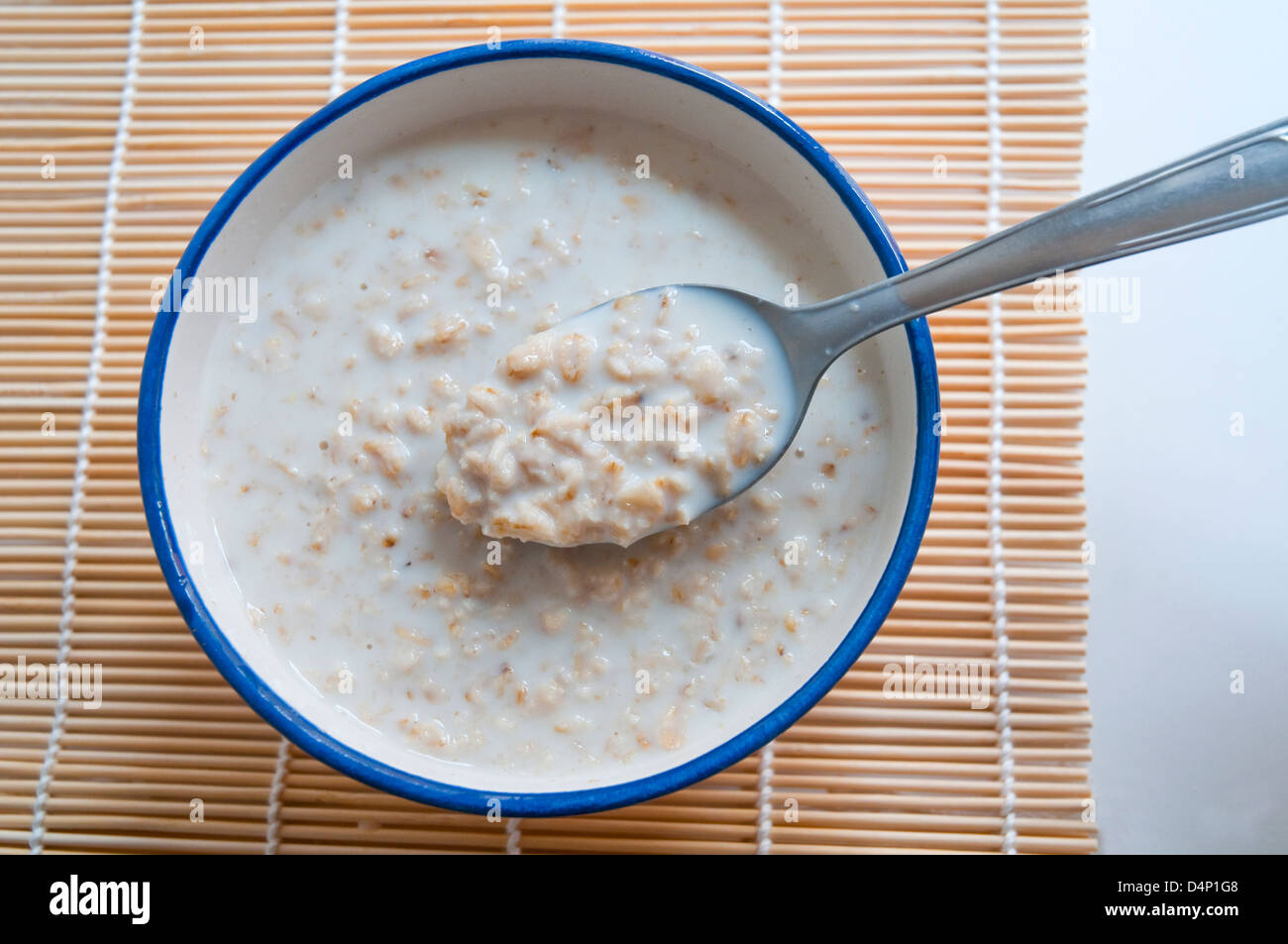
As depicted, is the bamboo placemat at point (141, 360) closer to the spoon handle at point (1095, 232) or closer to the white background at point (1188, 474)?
the white background at point (1188, 474)

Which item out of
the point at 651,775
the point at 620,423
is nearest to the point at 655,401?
the point at 620,423

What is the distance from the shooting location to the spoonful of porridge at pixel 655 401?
131 cm

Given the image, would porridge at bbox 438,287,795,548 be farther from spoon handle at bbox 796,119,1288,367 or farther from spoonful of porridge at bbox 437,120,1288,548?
spoon handle at bbox 796,119,1288,367

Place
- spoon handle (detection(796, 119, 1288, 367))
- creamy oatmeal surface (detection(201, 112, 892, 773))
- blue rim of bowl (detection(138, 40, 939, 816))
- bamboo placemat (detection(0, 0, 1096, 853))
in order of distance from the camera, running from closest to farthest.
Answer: spoon handle (detection(796, 119, 1288, 367))
blue rim of bowl (detection(138, 40, 939, 816))
creamy oatmeal surface (detection(201, 112, 892, 773))
bamboo placemat (detection(0, 0, 1096, 853))

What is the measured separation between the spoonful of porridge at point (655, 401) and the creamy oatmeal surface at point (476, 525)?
0.20 feet

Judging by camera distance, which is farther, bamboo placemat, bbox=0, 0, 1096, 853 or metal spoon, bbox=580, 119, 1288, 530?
bamboo placemat, bbox=0, 0, 1096, 853

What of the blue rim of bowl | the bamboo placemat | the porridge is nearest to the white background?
the bamboo placemat

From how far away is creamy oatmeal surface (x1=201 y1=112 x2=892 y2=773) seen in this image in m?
1.40

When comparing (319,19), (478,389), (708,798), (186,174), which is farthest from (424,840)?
(319,19)

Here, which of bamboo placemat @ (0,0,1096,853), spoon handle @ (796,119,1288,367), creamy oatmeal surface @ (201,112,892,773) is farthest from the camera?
bamboo placemat @ (0,0,1096,853)

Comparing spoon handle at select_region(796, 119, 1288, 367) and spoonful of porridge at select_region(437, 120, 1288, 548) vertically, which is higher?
spoon handle at select_region(796, 119, 1288, 367)

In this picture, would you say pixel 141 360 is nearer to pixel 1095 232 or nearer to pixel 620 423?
pixel 620 423

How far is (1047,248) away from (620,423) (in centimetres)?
57

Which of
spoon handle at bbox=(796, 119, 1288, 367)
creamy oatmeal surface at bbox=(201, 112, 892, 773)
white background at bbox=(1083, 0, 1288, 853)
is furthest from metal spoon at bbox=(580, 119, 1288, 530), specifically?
white background at bbox=(1083, 0, 1288, 853)
